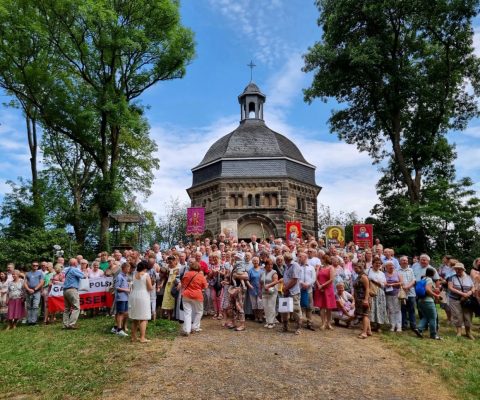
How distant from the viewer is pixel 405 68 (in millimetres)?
22125

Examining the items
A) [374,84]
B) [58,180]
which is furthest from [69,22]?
[374,84]

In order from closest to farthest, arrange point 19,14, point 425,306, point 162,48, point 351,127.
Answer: point 425,306
point 19,14
point 162,48
point 351,127

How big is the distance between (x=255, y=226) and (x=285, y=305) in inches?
744

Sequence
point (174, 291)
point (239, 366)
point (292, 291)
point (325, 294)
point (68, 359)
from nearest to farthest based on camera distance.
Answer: point (239, 366) < point (68, 359) < point (292, 291) < point (325, 294) < point (174, 291)

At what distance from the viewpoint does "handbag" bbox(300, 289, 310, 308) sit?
9.45m

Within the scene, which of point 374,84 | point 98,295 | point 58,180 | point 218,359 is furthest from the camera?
point 58,180

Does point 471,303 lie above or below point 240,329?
above

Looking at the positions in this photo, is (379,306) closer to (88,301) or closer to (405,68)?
(88,301)

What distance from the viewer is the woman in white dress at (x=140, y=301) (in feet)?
26.8

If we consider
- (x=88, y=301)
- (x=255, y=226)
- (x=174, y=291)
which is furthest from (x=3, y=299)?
(x=255, y=226)

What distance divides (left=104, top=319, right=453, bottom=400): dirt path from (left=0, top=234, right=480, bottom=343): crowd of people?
893 millimetres

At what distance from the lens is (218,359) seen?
703 centimetres

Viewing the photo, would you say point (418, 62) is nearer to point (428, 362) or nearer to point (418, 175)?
point (418, 175)

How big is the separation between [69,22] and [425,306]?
1895cm
